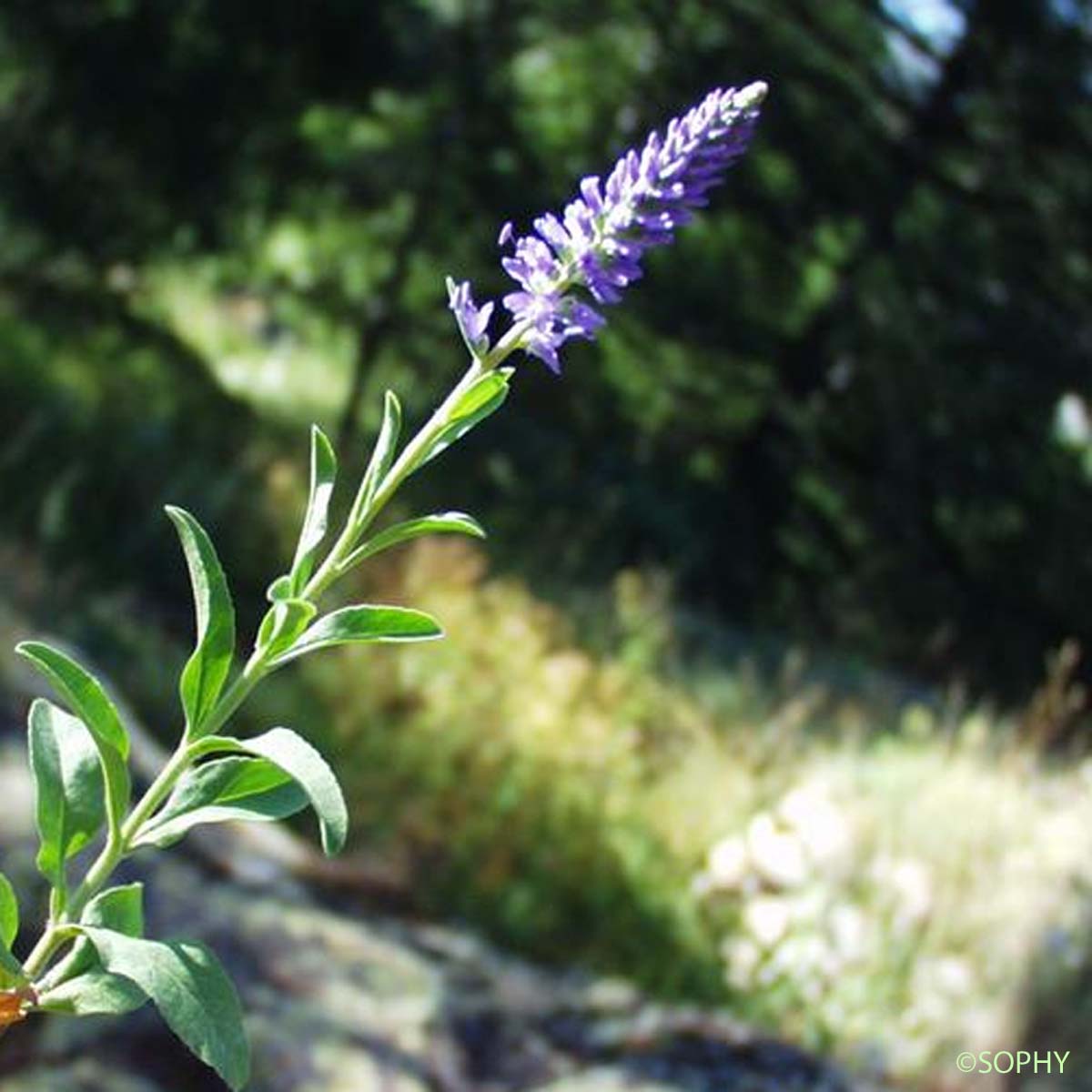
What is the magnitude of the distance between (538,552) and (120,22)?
3.02 meters

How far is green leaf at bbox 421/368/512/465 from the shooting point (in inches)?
24.7

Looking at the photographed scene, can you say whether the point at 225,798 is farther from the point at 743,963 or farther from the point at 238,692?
the point at 743,963

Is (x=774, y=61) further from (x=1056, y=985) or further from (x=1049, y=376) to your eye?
(x=1056, y=985)

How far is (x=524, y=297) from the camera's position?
2.07 feet

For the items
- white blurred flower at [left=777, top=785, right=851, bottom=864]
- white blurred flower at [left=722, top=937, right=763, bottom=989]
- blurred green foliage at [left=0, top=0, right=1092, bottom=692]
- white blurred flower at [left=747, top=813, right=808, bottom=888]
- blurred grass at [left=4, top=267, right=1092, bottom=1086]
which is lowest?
white blurred flower at [left=722, top=937, right=763, bottom=989]

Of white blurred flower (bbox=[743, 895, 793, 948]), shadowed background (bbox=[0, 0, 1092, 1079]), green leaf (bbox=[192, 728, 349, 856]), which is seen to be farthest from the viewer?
shadowed background (bbox=[0, 0, 1092, 1079])

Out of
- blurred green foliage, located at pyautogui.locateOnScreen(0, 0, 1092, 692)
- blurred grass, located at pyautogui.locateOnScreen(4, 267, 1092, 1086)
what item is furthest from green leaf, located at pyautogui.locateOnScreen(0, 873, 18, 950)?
blurred green foliage, located at pyautogui.locateOnScreen(0, 0, 1092, 692)

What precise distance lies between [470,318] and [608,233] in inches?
2.2

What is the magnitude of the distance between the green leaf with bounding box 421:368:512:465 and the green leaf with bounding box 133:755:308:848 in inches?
5.2

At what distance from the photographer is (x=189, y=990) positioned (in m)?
0.61

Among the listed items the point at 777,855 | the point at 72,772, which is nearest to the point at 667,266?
the point at 777,855

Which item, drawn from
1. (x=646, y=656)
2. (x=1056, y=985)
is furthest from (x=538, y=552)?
(x=1056, y=985)

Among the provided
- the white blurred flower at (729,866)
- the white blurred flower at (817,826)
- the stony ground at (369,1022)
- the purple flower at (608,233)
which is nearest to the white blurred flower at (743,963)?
the white blurred flower at (729,866)

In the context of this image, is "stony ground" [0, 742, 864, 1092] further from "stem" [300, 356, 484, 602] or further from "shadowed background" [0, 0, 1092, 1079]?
"stem" [300, 356, 484, 602]
